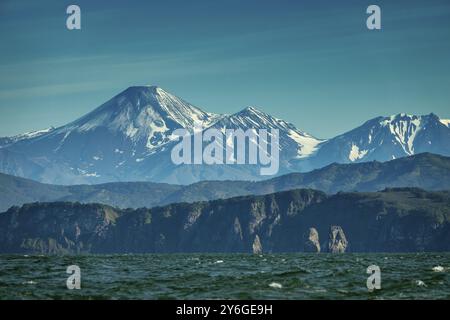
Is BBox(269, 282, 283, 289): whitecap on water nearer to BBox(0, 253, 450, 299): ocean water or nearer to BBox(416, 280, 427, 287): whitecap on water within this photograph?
BBox(0, 253, 450, 299): ocean water

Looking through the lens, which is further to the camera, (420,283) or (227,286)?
(420,283)

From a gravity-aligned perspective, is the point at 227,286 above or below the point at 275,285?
below

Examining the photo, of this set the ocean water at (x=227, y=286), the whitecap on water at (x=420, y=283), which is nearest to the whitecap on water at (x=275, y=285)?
the ocean water at (x=227, y=286)

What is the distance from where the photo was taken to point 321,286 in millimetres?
121000

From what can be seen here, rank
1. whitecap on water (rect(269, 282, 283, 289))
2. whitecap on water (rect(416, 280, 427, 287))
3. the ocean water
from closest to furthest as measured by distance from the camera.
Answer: the ocean water
whitecap on water (rect(269, 282, 283, 289))
whitecap on water (rect(416, 280, 427, 287))

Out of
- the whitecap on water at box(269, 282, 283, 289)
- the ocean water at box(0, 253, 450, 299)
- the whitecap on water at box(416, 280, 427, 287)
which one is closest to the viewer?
the ocean water at box(0, 253, 450, 299)

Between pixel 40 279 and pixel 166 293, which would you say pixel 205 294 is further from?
pixel 40 279

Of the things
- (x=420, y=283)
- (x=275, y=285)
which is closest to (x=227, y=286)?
(x=275, y=285)

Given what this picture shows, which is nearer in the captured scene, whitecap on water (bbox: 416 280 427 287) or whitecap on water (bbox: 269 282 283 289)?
whitecap on water (bbox: 269 282 283 289)

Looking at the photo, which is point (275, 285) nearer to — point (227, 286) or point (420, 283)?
point (227, 286)

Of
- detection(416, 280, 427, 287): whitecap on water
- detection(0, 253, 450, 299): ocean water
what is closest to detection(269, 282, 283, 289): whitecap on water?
detection(0, 253, 450, 299): ocean water

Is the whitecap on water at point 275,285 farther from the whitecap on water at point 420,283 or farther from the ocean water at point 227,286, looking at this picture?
the whitecap on water at point 420,283
